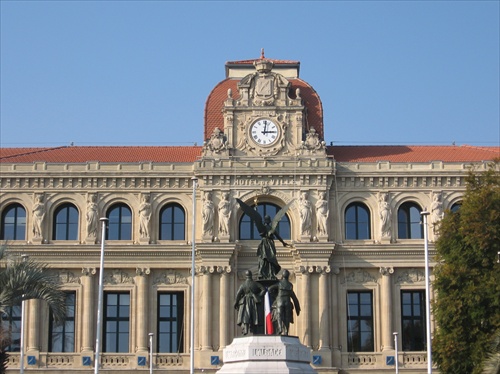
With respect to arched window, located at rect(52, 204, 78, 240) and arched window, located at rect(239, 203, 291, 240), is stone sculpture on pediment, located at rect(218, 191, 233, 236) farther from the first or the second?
arched window, located at rect(52, 204, 78, 240)

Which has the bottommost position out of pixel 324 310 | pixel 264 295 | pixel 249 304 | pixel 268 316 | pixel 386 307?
pixel 268 316

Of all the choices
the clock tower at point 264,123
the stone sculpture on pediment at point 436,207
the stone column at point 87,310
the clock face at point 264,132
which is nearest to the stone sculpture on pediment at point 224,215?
the clock tower at point 264,123

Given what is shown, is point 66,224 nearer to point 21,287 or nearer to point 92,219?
point 92,219

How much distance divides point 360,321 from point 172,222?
13600mm

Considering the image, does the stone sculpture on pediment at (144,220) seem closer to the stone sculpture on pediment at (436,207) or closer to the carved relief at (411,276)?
the carved relief at (411,276)

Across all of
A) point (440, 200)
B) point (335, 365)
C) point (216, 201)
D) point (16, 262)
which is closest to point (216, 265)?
point (216, 201)

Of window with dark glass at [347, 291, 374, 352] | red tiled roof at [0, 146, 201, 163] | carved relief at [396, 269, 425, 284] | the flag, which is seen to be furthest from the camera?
red tiled roof at [0, 146, 201, 163]

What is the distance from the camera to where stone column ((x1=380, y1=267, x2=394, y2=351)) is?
71.6m

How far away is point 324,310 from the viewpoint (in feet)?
234

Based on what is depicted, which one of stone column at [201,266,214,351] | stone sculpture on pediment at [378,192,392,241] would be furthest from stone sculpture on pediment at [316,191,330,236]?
stone column at [201,266,214,351]

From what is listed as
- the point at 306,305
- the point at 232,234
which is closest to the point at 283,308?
the point at 306,305

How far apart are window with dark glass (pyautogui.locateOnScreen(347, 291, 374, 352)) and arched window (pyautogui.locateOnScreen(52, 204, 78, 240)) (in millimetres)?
18154

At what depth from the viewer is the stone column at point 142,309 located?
235 feet

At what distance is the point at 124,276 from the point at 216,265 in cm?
604
